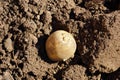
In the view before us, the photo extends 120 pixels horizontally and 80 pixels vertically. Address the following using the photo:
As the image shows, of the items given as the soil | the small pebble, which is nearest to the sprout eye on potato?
the soil

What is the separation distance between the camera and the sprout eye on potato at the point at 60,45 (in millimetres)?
2308

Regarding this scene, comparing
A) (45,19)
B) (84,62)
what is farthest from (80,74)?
(45,19)

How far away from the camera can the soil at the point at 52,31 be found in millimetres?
2314

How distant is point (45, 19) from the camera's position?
2426mm

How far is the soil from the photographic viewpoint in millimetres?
2314

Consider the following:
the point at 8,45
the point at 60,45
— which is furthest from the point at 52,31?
the point at 8,45

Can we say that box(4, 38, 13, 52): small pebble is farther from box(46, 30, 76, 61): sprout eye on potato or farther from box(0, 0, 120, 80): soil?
box(46, 30, 76, 61): sprout eye on potato

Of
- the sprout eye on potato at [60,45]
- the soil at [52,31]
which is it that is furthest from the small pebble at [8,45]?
the sprout eye on potato at [60,45]

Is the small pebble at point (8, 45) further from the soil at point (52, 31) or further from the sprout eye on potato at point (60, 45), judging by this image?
the sprout eye on potato at point (60, 45)

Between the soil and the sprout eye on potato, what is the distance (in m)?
0.05

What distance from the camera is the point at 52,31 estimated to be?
2.43 metres

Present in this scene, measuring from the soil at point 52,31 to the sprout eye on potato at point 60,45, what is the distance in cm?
5

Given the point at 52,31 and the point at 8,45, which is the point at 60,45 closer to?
the point at 52,31

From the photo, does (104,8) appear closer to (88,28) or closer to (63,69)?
(88,28)
